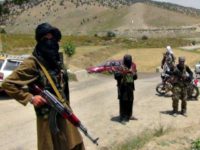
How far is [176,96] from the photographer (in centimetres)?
1469

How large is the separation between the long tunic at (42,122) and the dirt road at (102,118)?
4.58 m

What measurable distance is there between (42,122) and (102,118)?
8358 millimetres

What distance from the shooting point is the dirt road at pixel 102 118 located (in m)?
11.4

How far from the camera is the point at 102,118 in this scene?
14.1 m

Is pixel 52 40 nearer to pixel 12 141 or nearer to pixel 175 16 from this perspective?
pixel 12 141

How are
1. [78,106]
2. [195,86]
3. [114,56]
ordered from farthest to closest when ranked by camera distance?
[114,56]
[195,86]
[78,106]

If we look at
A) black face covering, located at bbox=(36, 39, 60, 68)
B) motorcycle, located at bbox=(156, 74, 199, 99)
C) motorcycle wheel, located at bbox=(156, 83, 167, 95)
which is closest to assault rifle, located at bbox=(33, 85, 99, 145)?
black face covering, located at bbox=(36, 39, 60, 68)

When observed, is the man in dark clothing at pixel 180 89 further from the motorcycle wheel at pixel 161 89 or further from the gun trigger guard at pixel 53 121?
the gun trigger guard at pixel 53 121

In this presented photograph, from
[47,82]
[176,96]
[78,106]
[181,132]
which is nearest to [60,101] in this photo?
[47,82]

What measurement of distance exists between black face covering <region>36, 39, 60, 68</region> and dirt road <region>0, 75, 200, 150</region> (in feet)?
15.9

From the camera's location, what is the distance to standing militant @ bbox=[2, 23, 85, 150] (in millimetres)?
5738

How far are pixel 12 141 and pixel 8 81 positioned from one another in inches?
227

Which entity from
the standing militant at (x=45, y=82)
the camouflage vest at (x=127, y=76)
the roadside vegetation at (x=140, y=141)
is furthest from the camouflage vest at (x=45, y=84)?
the camouflage vest at (x=127, y=76)

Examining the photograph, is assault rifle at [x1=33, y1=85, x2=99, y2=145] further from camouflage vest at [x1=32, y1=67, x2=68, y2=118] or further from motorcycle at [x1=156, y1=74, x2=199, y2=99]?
motorcycle at [x1=156, y1=74, x2=199, y2=99]
